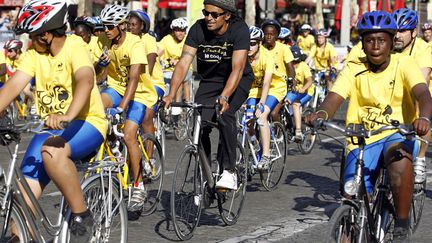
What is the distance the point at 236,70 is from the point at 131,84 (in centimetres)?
94

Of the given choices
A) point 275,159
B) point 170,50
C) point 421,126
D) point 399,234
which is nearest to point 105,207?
point 399,234

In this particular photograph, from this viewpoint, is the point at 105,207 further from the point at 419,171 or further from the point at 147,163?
the point at 419,171

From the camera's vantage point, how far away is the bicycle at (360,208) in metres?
6.00

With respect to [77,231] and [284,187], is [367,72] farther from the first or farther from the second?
[284,187]

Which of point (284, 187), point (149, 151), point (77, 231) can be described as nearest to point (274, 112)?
point (284, 187)

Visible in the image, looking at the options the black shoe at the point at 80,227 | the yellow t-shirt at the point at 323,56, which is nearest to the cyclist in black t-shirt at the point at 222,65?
the black shoe at the point at 80,227

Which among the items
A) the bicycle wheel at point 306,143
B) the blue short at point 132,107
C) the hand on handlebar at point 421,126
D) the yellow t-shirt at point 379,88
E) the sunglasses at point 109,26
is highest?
the sunglasses at point 109,26

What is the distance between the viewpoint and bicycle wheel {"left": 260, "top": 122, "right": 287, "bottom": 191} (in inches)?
425

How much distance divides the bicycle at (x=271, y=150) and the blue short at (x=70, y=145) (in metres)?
3.85

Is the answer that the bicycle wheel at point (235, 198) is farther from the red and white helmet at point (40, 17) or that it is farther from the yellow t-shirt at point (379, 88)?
the red and white helmet at point (40, 17)

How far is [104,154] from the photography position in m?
8.52

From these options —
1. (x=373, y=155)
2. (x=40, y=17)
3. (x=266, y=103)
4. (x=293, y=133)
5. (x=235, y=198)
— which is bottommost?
(x=293, y=133)

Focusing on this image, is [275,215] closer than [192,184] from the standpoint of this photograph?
No

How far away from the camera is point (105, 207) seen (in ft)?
21.4
